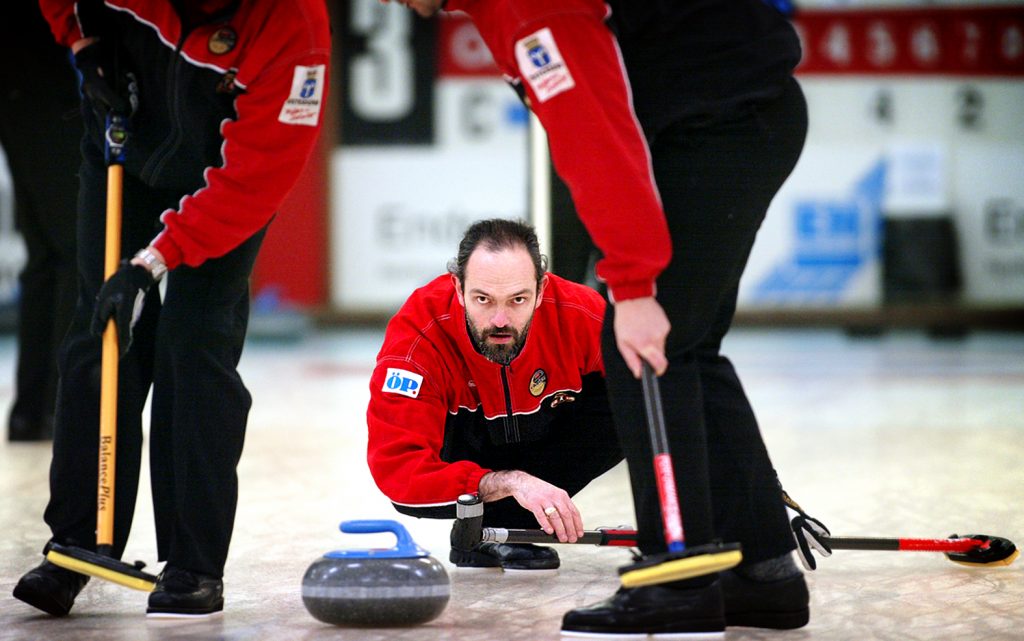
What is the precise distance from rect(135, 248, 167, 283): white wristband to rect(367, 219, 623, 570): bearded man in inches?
20.5

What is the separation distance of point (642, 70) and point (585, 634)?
843 millimetres

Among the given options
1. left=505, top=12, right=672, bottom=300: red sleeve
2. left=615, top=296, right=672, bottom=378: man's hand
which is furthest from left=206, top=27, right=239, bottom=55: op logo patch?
left=615, top=296, right=672, bottom=378: man's hand

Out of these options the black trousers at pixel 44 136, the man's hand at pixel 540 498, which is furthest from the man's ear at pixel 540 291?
Answer: the black trousers at pixel 44 136

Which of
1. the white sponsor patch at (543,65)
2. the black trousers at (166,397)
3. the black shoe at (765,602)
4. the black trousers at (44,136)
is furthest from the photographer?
the black trousers at (44,136)

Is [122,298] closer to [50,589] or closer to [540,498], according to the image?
[50,589]

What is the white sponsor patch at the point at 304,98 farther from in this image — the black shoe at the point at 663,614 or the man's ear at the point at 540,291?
the black shoe at the point at 663,614

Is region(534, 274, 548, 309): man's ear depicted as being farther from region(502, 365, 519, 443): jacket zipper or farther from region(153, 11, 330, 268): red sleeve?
region(153, 11, 330, 268): red sleeve

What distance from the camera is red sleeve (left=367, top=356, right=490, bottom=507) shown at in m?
2.27

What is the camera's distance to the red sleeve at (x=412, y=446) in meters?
2.27

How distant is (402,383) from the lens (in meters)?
2.36

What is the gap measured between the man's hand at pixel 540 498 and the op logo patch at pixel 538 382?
0.78 ft

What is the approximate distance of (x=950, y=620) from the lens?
202 centimetres

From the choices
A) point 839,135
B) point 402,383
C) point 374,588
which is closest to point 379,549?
point 374,588

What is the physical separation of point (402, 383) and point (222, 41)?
0.71 metres
